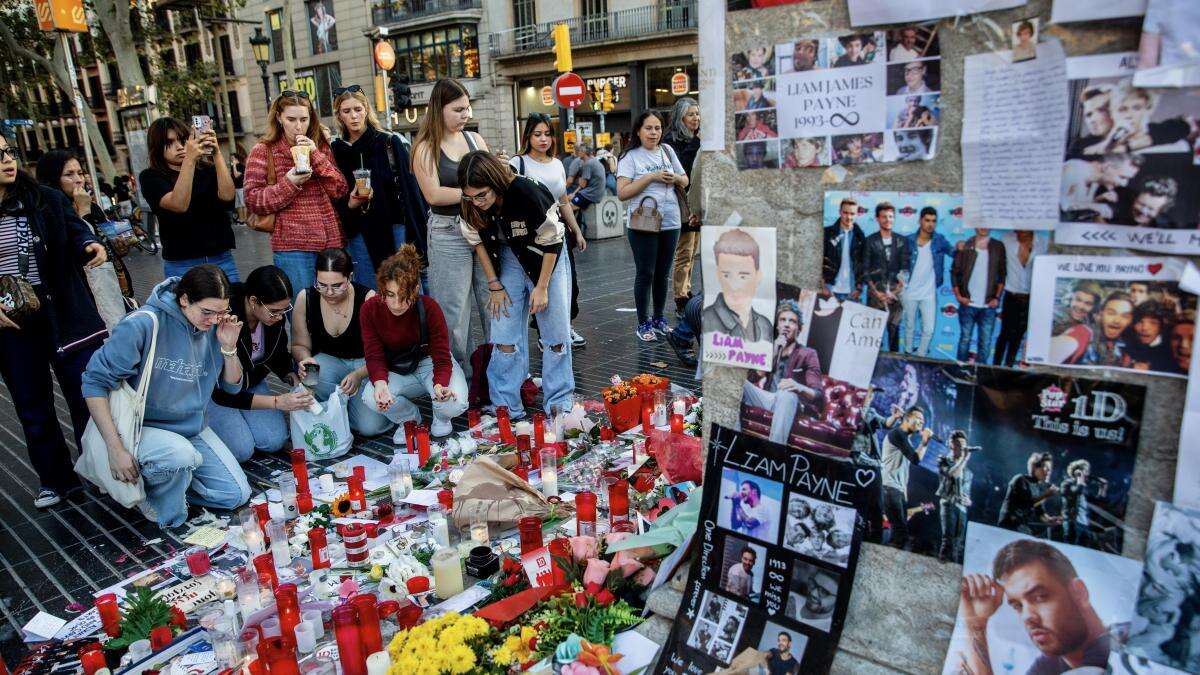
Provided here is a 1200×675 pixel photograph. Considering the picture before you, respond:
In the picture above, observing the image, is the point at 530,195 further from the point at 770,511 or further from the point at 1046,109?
the point at 1046,109

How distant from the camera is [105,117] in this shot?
48375 mm

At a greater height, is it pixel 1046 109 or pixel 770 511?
pixel 1046 109

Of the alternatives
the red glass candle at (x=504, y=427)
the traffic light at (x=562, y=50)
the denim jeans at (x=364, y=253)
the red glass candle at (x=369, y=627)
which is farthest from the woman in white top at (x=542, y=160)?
the traffic light at (x=562, y=50)

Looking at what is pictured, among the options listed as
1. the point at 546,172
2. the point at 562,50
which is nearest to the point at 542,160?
the point at 546,172

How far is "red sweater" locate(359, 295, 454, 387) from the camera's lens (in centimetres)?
454

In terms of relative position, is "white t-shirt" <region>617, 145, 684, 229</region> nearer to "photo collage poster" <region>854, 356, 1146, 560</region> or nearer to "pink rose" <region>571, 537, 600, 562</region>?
"pink rose" <region>571, 537, 600, 562</region>

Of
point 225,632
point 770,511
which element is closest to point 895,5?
point 770,511

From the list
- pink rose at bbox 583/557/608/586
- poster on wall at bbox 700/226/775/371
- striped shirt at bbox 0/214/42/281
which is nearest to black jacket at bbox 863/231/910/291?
poster on wall at bbox 700/226/775/371

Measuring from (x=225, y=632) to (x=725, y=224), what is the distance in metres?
2.09

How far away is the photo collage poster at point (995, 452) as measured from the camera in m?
1.53

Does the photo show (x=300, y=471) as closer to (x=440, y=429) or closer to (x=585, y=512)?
(x=440, y=429)

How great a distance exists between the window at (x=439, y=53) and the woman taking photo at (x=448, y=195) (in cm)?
2763

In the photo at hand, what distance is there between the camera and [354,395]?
15.7 ft

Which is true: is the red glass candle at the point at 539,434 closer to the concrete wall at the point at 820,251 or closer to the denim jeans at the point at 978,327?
the concrete wall at the point at 820,251
